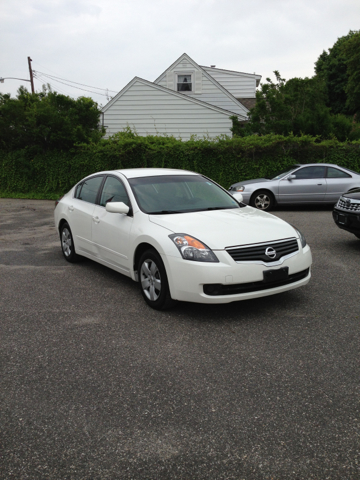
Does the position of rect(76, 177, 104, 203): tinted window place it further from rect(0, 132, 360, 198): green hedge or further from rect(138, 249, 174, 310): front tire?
rect(0, 132, 360, 198): green hedge

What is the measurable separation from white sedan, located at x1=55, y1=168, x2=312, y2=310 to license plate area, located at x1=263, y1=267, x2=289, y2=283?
0.03 ft

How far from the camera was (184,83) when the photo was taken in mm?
24609

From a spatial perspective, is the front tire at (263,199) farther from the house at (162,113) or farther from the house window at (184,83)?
the house window at (184,83)

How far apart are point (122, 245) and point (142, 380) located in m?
2.38

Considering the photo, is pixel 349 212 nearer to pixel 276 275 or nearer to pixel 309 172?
pixel 276 275

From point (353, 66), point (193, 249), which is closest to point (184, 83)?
point (193, 249)

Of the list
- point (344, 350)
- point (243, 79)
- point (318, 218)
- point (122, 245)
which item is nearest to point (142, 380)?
point (344, 350)

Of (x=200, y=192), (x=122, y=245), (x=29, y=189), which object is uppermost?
(x=200, y=192)

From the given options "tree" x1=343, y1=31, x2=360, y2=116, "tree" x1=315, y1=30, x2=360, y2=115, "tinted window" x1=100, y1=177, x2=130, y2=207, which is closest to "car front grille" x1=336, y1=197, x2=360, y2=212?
"tinted window" x1=100, y1=177, x2=130, y2=207

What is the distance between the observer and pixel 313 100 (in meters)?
20.7

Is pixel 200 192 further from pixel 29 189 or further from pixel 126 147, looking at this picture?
pixel 29 189

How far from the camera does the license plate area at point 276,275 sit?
4.61 metres

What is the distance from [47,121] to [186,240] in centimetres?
1455

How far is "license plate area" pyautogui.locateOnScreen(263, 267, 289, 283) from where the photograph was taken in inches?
181
